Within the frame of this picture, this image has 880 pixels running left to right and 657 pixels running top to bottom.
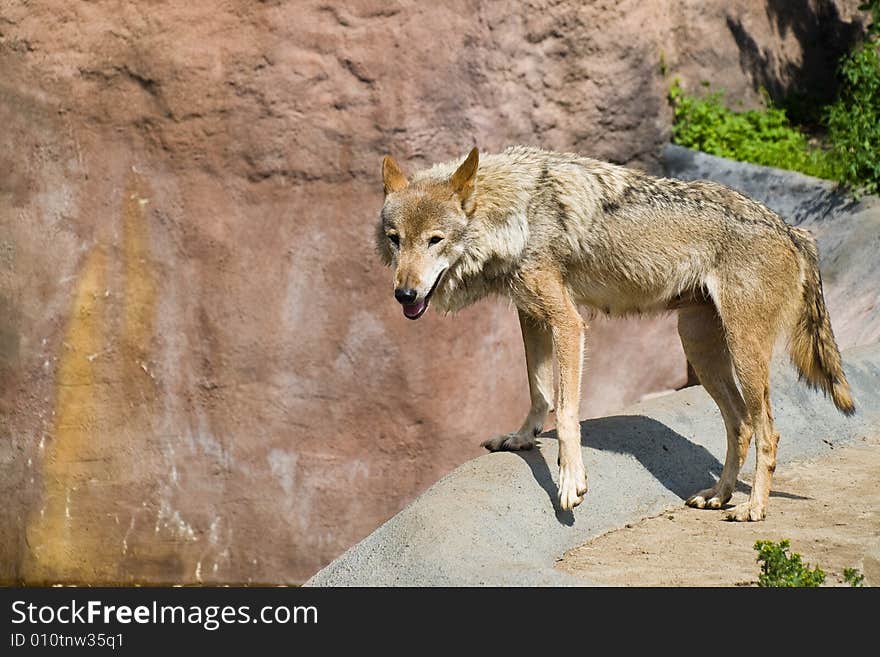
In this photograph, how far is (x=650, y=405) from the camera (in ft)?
24.4

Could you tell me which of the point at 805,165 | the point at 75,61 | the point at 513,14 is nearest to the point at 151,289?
the point at 75,61

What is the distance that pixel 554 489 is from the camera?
6141mm

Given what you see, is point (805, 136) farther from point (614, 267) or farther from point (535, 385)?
point (535, 385)

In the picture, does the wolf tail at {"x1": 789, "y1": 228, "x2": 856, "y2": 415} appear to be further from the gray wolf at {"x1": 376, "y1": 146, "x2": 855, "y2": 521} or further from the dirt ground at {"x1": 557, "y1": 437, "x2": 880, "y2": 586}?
the dirt ground at {"x1": 557, "y1": 437, "x2": 880, "y2": 586}

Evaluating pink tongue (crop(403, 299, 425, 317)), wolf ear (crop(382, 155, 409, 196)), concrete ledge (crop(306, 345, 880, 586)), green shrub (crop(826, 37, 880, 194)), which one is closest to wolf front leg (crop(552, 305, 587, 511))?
concrete ledge (crop(306, 345, 880, 586))

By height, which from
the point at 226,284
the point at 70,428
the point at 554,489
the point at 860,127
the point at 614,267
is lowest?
the point at 70,428

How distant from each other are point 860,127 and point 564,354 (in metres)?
5.42

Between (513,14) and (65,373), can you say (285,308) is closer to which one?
(65,373)

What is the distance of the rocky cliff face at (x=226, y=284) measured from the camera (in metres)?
9.91

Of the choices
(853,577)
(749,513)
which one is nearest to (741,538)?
(749,513)

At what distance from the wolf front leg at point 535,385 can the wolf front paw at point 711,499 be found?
96 cm

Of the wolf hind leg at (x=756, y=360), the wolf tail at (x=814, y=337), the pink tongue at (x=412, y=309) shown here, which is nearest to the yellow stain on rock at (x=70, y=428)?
the pink tongue at (x=412, y=309)

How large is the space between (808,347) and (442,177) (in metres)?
2.29

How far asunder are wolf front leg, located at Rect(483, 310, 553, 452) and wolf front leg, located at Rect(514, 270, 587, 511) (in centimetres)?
24
